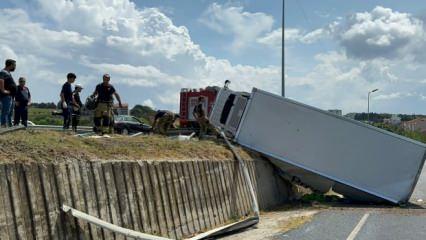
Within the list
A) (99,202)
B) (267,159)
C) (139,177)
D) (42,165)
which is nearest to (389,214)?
(267,159)

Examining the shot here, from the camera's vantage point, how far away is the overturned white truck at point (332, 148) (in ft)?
51.0

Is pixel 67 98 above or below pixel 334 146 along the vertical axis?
above

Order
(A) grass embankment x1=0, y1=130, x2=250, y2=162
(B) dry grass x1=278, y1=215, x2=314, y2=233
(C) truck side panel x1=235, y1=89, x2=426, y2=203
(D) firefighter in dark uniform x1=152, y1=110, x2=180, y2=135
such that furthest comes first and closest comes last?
1. (D) firefighter in dark uniform x1=152, y1=110, x2=180, y2=135
2. (C) truck side panel x1=235, y1=89, x2=426, y2=203
3. (B) dry grass x1=278, y1=215, x2=314, y2=233
4. (A) grass embankment x1=0, y1=130, x2=250, y2=162

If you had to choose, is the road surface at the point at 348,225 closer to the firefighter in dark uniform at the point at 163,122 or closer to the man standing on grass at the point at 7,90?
the man standing on grass at the point at 7,90

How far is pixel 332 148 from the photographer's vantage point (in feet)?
51.8

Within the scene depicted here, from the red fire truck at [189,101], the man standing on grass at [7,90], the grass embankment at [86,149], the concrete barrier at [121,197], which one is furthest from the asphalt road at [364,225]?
the red fire truck at [189,101]

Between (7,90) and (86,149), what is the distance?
161 inches

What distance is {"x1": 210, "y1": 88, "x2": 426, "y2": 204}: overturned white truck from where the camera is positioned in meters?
15.6

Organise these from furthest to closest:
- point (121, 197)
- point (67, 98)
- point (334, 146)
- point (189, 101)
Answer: point (189, 101) < point (334, 146) < point (67, 98) < point (121, 197)

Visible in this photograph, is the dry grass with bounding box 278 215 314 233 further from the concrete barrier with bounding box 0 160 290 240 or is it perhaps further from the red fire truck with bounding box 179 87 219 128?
the red fire truck with bounding box 179 87 219 128

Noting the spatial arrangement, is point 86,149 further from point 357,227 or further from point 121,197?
point 357,227

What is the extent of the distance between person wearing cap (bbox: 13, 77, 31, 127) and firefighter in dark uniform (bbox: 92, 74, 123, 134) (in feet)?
5.28

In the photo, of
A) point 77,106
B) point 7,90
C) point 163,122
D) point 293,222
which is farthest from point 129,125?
A: point 293,222

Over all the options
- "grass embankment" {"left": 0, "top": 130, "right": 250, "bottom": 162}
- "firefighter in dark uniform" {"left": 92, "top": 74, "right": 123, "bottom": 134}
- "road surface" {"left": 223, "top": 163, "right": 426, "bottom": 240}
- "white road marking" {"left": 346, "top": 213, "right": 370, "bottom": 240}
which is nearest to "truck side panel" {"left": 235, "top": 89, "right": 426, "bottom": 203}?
"road surface" {"left": 223, "top": 163, "right": 426, "bottom": 240}
